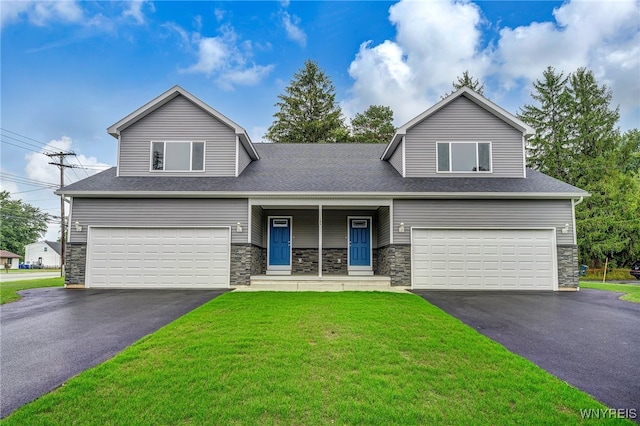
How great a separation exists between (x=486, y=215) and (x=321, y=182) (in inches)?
226

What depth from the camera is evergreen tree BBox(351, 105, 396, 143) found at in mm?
30516

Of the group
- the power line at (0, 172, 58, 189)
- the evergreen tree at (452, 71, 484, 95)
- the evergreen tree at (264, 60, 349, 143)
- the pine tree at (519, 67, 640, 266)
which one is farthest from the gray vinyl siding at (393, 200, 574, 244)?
the power line at (0, 172, 58, 189)

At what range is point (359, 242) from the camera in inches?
541

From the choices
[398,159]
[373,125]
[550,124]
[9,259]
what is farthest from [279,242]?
[9,259]

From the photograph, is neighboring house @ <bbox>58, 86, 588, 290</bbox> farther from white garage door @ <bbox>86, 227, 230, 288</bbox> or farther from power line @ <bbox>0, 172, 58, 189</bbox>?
power line @ <bbox>0, 172, 58, 189</bbox>

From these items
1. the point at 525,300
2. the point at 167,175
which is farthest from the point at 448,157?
the point at 167,175

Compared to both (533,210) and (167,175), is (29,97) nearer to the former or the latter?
(167,175)

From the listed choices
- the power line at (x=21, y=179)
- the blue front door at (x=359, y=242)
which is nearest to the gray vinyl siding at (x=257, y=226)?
the blue front door at (x=359, y=242)

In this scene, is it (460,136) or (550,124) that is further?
(550,124)

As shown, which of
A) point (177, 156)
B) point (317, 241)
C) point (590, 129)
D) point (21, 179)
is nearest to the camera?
point (177, 156)

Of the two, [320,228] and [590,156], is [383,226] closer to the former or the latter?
[320,228]

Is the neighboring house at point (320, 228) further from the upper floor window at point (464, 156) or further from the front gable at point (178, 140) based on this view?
the upper floor window at point (464, 156)

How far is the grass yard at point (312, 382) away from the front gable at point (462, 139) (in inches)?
303

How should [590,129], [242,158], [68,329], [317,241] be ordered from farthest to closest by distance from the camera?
[590,129]
[317,241]
[242,158]
[68,329]
